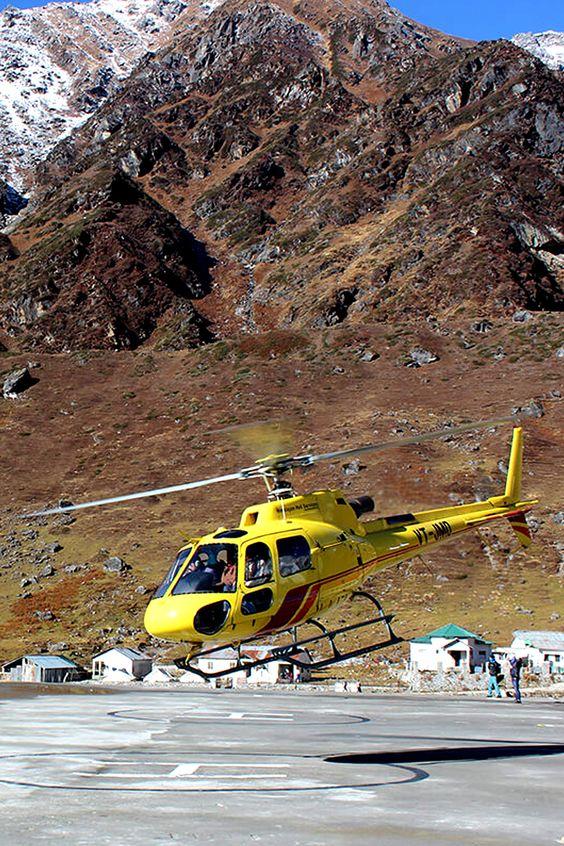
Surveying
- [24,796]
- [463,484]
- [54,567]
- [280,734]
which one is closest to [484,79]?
[463,484]

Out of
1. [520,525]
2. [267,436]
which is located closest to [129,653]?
[520,525]

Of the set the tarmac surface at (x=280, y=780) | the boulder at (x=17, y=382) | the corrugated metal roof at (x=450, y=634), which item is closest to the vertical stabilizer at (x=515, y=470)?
the tarmac surface at (x=280, y=780)

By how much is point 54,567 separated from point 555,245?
10297 cm

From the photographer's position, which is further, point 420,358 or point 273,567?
point 420,358

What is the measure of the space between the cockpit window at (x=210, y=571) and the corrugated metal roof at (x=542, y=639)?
46.6 meters

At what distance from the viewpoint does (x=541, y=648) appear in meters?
58.6

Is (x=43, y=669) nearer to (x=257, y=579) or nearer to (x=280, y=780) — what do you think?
(x=257, y=579)

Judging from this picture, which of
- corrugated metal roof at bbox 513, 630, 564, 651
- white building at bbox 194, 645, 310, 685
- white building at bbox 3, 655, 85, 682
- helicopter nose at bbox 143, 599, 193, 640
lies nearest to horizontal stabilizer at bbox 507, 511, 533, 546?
helicopter nose at bbox 143, 599, 193, 640

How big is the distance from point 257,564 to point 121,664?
4754 centimetres

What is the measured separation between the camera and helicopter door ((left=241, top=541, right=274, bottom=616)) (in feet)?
55.0

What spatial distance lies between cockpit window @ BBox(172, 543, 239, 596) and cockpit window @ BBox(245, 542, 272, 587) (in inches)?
10.6

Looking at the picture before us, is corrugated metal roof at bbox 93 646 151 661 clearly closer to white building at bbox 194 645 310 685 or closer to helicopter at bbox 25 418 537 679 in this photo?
white building at bbox 194 645 310 685

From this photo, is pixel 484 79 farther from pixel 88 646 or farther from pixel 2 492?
pixel 88 646

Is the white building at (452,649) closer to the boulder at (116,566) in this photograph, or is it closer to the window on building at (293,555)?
the boulder at (116,566)
